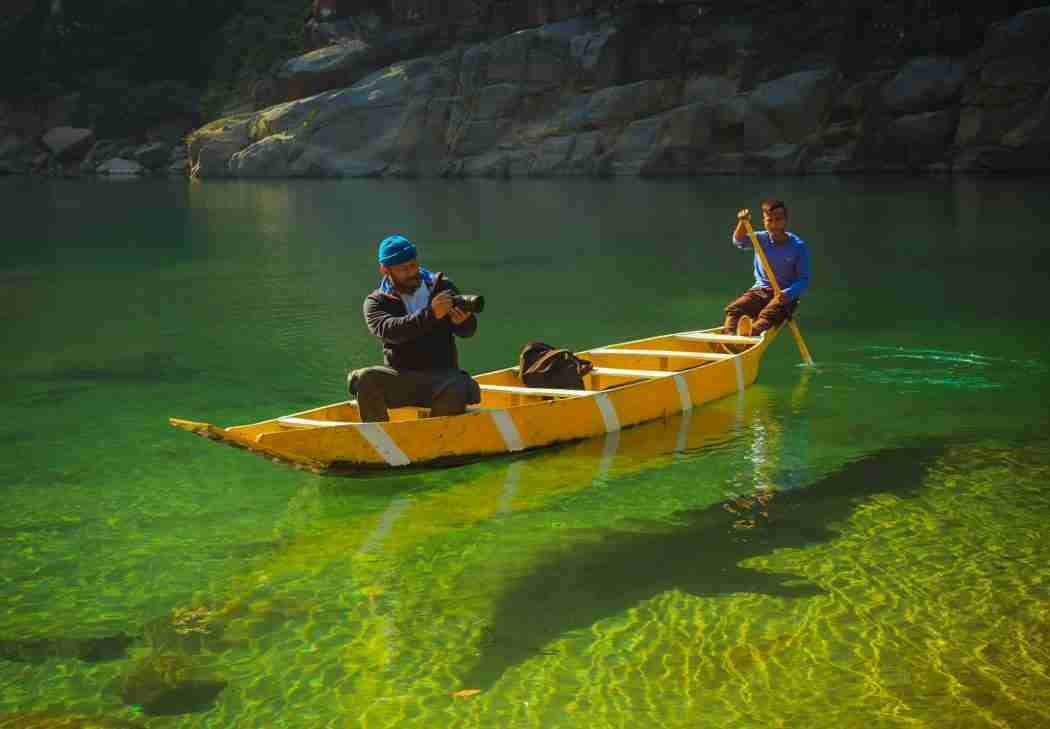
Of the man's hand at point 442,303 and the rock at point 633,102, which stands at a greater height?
the rock at point 633,102

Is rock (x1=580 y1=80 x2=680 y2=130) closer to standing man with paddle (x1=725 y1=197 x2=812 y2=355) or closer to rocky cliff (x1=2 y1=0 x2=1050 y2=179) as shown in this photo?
rocky cliff (x1=2 y1=0 x2=1050 y2=179)

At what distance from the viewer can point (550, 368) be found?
461 inches

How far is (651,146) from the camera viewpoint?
5306 centimetres

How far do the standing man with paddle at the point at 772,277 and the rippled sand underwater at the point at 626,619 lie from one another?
405cm

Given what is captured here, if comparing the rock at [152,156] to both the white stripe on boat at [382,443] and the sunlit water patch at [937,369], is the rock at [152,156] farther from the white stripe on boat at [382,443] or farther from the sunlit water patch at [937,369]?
the white stripe on boat at [382,443]

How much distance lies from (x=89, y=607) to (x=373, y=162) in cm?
5383

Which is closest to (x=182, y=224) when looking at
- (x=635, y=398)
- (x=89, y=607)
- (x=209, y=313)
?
(x=209, y=313)

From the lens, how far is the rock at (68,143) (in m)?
68.2

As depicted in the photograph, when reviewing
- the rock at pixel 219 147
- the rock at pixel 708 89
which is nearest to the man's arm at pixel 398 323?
the rock at pixel 708 89

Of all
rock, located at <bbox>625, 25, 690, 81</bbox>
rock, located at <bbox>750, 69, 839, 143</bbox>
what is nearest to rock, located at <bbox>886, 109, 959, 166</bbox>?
rock, located at <bbox>750, 69, 839, 143</bbox>

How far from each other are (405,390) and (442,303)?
1100 millimetres

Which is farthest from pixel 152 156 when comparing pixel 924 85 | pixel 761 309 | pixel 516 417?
pixel 516 417

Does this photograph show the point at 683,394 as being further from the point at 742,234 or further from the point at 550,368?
the point at 742,234

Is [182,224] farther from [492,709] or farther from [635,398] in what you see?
[492,709]
